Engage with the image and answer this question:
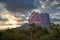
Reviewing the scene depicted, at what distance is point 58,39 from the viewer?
45.2 meters

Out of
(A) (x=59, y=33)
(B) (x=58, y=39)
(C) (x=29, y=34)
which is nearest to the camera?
(B) (x=58, y=39)

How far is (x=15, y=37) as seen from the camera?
1855 inches

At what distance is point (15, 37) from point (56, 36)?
8.73 meters

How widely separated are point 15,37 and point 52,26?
12627mm

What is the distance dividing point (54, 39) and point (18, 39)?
25.2 ft

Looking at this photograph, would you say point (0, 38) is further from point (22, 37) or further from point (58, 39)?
point (58, 39)

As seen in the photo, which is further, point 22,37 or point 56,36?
point 22,37

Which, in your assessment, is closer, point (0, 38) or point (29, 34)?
point (0, 38)

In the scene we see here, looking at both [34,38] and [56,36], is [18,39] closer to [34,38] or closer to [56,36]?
[34,38]

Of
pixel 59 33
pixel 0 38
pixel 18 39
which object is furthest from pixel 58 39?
pixel 0 38

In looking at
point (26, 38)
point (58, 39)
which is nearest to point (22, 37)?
point (26, 38)

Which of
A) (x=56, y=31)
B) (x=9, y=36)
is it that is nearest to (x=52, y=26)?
(x=56, y=31)

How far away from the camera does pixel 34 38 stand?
5016 cm

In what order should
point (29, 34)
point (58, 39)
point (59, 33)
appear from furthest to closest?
1. point (29, 34)
2. point (59, 33)
3. point (58, 39)
